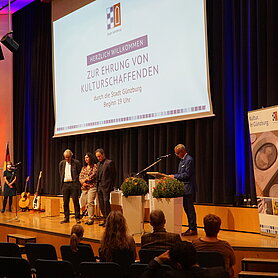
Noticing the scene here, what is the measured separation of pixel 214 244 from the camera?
3.88m

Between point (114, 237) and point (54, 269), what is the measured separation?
639 millimetres

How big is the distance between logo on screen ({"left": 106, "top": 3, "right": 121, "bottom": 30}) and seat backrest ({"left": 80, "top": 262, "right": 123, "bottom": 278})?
6392 mm

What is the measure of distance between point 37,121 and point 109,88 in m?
3.42

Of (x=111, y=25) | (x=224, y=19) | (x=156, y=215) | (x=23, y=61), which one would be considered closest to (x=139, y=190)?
(x=156, y=215)

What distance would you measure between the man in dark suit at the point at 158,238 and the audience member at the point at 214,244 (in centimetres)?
24

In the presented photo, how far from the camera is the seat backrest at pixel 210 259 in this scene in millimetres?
3635

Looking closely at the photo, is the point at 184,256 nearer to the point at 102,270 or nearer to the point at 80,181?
the point at 102,270

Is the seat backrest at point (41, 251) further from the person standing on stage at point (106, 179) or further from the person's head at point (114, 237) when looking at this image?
the person standing on stage at point (106, 179)

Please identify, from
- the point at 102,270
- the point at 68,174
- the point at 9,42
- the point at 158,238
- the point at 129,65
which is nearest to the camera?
Result: the point at 102,270

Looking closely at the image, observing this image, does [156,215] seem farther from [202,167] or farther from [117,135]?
[117,135]

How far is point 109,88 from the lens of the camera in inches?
360

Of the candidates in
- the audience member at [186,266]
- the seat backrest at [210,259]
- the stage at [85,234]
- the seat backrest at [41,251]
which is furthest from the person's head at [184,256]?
the stage at [85,234]

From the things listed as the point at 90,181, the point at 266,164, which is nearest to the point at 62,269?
the point at 266,164

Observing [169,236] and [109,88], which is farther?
[109,88]
